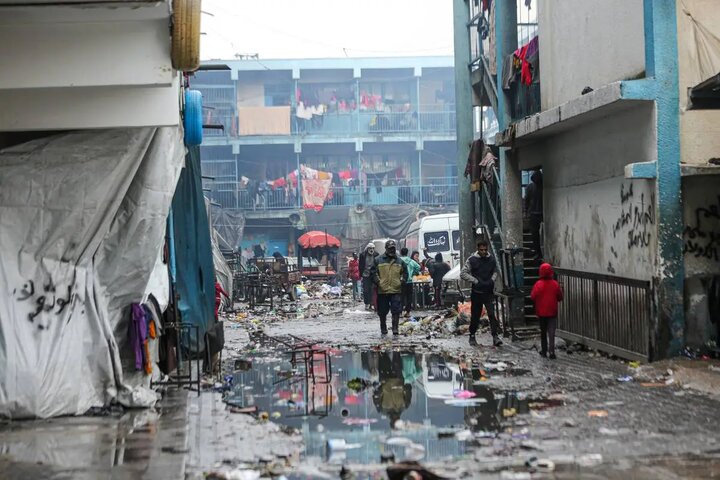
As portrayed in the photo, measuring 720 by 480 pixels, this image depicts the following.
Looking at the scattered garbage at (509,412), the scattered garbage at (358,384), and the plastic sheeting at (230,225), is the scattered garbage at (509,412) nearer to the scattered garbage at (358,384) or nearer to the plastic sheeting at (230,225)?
the scattered garbage at (358,384)

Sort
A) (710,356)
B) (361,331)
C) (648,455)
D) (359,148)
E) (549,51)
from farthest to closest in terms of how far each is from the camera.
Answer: (359,148)
(361,331)
(549,51)
(710,356)
(648,455)

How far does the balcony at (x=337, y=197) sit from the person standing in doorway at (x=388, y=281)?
90.6 ft

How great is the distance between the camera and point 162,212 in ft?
32.6

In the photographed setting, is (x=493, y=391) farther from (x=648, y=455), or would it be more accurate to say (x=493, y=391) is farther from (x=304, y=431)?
(x=648, y=455)

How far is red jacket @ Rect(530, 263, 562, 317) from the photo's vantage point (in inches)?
525

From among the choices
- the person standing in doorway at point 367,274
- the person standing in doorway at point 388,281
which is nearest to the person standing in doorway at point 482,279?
the person standing in doorway at point 388,281

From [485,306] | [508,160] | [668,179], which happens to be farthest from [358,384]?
[508,160]

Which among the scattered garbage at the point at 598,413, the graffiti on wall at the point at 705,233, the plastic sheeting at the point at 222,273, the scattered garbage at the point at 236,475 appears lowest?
the scattered garbage at the point at 598,413

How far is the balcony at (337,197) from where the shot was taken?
45531 millimetres

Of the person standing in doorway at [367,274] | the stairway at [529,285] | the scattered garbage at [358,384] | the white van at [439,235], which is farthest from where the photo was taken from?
the white van at [439,235]

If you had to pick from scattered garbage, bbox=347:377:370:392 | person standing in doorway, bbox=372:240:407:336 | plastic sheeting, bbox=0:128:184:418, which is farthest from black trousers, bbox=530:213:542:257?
plastic sheeting, bbox=0:128:184:418

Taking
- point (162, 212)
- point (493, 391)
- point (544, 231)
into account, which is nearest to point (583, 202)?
Answer: point (544, 231)

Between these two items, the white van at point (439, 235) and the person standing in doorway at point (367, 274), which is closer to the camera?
A: the person standing in doorway at point (367, 274)

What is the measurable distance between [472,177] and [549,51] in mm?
5384
